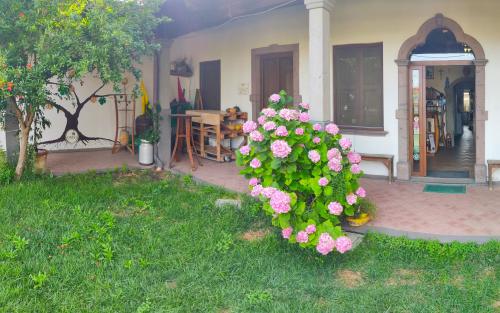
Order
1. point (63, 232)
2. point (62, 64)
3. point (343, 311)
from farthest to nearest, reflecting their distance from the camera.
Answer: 1. point (62, 64)
2. point (63, 232)
3. point (343, 311)

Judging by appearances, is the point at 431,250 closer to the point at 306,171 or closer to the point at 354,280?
the point at 354,280

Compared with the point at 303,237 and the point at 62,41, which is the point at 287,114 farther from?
the point at 62,41

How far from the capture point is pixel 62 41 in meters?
5.14

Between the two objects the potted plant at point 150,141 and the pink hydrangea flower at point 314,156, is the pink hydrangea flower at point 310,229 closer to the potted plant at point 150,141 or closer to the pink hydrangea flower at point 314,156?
the pink hydrangea flower at point 314,156

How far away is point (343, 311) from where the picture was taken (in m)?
3.28

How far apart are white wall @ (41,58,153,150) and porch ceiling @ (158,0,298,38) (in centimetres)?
309

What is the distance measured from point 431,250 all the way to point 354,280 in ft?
2.92

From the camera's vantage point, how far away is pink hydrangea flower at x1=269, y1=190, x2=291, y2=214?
379 cm

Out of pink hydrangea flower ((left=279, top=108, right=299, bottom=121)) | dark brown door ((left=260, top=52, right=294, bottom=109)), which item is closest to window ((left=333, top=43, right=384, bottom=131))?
dark brown door ((left=260, top=52, right=294, bottom=109))

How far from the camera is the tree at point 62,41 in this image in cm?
509

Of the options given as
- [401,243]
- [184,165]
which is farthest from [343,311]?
[184,165]

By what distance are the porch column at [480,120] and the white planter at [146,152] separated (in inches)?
215

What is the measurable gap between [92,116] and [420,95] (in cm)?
701

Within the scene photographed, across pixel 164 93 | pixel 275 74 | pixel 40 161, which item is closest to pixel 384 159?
pixel 275 74
